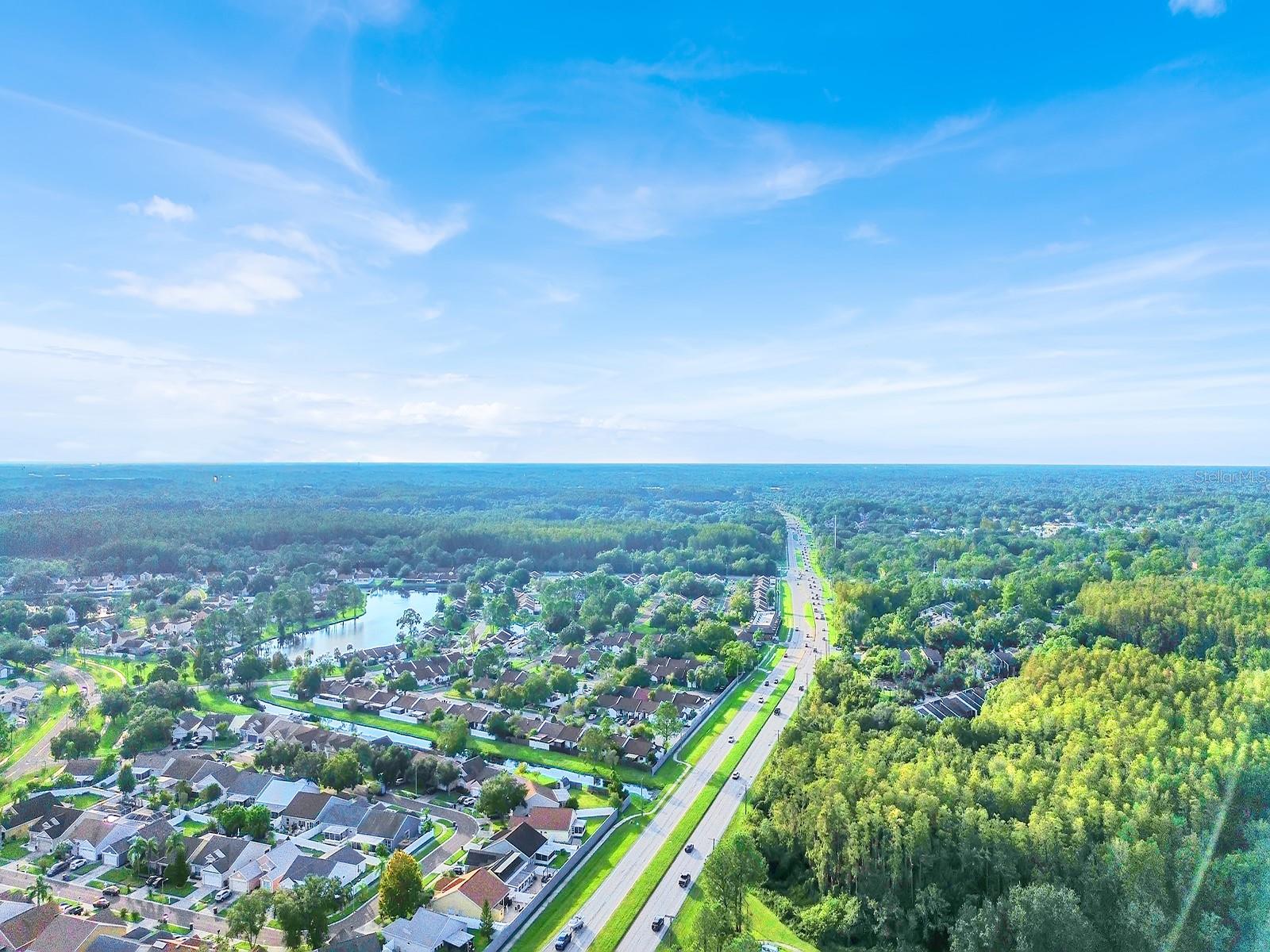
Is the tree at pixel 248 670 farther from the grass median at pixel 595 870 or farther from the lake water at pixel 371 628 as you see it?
the grass median at pixel 595 870

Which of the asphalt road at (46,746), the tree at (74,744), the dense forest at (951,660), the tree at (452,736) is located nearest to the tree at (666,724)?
the dense forest at (951,660)

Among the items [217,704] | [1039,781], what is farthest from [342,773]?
[1039,781]

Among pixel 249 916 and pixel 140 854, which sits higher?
pixel 249 916

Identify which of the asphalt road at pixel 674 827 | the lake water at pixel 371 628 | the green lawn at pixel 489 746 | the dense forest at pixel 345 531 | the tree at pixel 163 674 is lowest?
the lake water at pixel 371 628

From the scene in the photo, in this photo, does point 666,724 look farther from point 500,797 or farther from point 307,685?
point 307,685

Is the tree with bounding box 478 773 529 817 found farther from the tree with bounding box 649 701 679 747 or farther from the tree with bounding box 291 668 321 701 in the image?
the tree with bounding box 291 668 321 701

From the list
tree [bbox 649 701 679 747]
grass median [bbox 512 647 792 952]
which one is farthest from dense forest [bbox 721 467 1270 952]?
tree [bbox 649 701 679 747]
